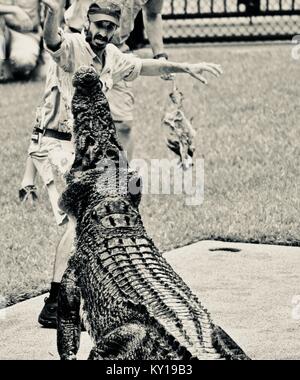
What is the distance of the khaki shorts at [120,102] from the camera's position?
27.9ft

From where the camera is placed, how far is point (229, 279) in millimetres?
7598

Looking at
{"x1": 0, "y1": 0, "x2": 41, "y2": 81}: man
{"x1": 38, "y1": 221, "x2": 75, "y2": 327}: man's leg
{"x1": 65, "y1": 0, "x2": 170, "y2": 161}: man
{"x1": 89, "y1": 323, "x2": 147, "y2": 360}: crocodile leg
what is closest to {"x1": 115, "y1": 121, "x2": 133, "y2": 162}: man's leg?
{"x1": 65, "y1": 0, "x2": 170, "y2": 161}: man

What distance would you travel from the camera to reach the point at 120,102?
857 centimetres

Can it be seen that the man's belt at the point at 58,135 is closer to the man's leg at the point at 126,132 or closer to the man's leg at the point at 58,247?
the man's leg at the point at 58,247

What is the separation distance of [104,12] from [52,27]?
0.30 m

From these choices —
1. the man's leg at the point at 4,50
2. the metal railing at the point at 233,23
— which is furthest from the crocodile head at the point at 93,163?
the metal railing at the point at 233,23

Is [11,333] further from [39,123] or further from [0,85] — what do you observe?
[0,85]

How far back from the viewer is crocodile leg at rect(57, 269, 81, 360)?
550 cm

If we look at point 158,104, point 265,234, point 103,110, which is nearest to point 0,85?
point 158,104

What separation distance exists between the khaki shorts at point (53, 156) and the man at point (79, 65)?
44 mm

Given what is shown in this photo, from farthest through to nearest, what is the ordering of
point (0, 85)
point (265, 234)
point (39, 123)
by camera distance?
point (0, 85) < point (265, 234) < point (39, 123)

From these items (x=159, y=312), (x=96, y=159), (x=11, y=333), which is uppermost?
(x=96, y=159)
